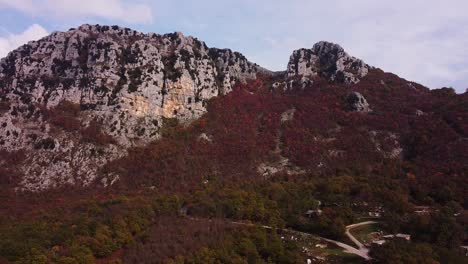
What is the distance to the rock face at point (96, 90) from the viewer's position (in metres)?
81.8

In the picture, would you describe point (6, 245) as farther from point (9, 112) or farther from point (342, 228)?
point (9, 112)

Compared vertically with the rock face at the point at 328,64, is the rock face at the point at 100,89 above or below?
below

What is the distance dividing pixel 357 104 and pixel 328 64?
1072 inches

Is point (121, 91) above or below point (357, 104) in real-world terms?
above

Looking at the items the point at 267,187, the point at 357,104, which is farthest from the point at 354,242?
the point at 357,104

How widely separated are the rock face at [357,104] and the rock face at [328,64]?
36.2 feet

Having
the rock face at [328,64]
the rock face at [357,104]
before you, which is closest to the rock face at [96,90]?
the rock face at [328,64]

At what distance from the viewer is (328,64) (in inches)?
5103

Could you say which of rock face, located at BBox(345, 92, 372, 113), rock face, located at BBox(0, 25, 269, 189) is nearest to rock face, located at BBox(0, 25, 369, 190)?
rock face, located at BBox(0, 25, 269, 189)

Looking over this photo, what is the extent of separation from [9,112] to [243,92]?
201ft

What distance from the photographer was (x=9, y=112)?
89125 millimetres

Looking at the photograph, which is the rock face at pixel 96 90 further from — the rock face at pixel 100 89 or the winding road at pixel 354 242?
the winding road at pixel 354 242

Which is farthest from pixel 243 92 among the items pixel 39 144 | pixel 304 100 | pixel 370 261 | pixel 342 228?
pixel 370 261

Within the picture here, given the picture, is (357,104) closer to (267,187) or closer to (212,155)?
(212,155)
